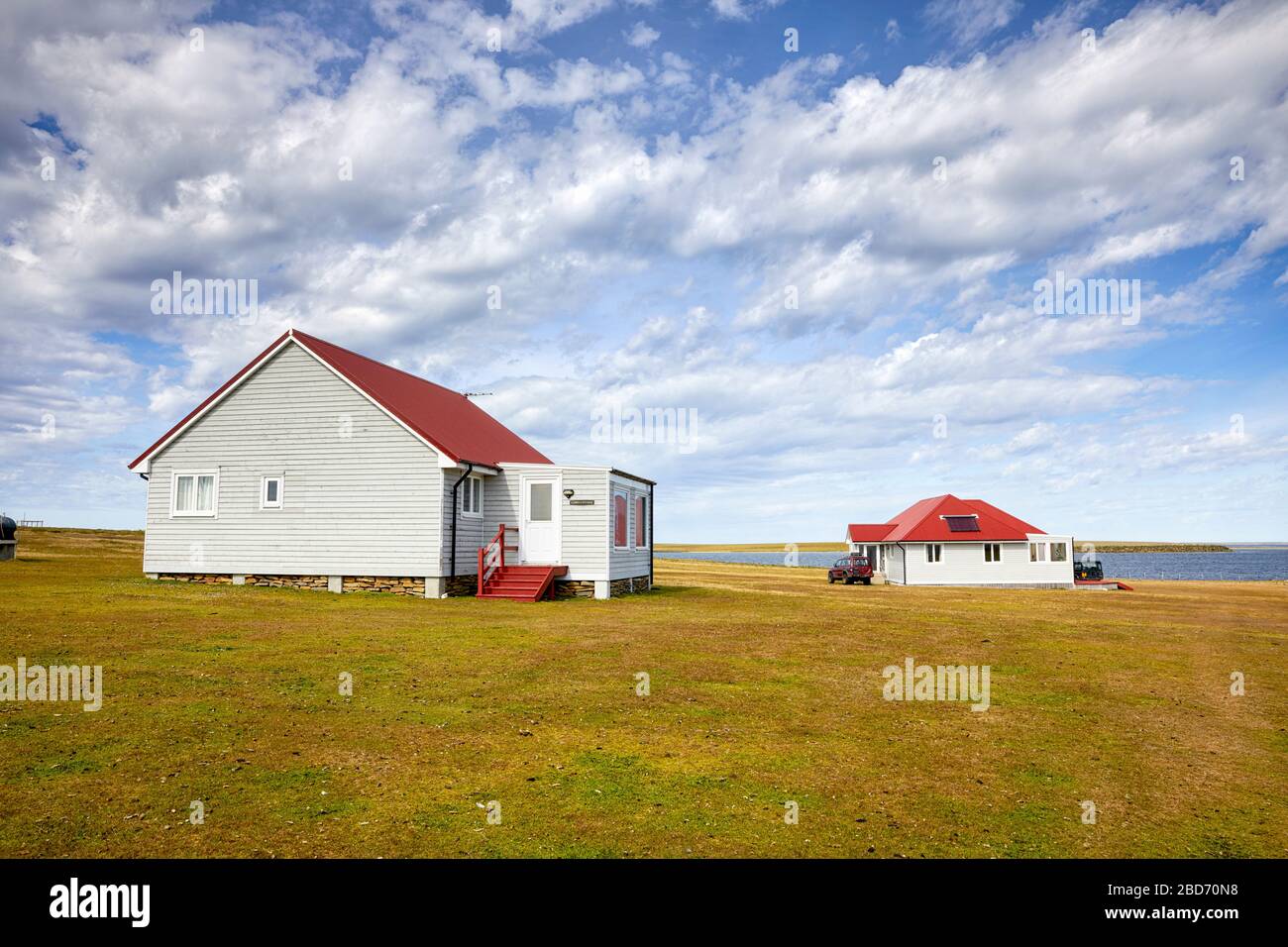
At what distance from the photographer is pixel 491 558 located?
91.6ft

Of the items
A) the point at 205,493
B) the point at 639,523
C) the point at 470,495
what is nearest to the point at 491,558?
the point at 470,495

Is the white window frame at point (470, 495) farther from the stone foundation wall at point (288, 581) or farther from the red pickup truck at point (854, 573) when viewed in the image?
the red pickup truck at point (854, 573)

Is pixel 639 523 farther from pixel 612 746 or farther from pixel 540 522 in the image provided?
pixel 612 746

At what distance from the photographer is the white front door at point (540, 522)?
28188mm

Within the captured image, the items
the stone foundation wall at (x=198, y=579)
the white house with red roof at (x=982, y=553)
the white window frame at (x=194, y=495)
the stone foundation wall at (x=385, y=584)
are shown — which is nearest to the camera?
the stone foundation wall at (x=385, y=584)

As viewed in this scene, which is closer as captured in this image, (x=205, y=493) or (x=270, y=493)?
(x=270, y=493)

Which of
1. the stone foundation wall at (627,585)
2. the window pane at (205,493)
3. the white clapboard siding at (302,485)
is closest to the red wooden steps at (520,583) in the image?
the white clapboard siding at (302,485)

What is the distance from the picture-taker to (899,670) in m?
14.7

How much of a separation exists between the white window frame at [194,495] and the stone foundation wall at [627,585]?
14.2 meters

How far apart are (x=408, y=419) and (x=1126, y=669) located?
21.2 m

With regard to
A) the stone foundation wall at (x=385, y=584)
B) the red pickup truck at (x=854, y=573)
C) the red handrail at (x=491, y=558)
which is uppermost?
the red handrail at (x=491, y=558)

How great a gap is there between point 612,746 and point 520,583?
711 inches
